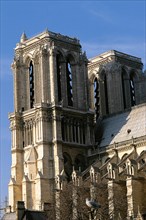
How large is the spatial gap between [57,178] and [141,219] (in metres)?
27.4

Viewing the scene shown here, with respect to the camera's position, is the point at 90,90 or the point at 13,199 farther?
the point at 90,90

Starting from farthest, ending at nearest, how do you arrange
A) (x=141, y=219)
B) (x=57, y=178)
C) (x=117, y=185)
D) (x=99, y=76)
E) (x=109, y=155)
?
1. (x=99, y=76)
2. (x=109, y=155)
3. (x=57, y=178)
4. (x=117, y=185)
5. (x=141, y=219)

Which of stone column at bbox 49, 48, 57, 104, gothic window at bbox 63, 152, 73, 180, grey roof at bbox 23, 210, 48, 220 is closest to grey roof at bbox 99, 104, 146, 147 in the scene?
gothic window at bbox 63, 152, 73, 180

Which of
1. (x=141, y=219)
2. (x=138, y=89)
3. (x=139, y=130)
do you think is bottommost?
(x=141, y=219)

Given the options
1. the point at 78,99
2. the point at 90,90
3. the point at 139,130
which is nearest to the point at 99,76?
the point at 90,90

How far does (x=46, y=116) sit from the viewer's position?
83.2 metres

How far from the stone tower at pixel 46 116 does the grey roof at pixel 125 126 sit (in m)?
2.41

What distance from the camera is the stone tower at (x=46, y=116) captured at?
3206 inches

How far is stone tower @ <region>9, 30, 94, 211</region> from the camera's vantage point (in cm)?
8144

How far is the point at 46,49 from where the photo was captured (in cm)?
8588

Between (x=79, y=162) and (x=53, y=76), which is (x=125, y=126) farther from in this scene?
(x=53, y=76)

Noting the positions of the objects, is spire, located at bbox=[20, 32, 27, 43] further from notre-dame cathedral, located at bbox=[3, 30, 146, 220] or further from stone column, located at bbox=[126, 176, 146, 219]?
stone column, located at bbox=[126, 176, 146, 219]

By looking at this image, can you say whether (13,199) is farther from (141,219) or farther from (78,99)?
(141,219)

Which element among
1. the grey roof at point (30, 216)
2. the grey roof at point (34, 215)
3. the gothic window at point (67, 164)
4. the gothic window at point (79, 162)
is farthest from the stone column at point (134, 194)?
the gothic window at point (79, 162)
